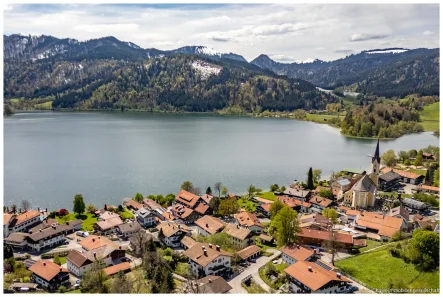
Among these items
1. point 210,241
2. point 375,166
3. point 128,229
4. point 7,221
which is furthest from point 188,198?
point 375,166

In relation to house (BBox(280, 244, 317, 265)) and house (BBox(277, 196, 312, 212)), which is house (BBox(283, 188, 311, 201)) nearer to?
house (BBox(277, 196, 312, 212))

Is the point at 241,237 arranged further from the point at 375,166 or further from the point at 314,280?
the point at 375,166

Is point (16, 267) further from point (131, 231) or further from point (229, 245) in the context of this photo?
point (229, 245)

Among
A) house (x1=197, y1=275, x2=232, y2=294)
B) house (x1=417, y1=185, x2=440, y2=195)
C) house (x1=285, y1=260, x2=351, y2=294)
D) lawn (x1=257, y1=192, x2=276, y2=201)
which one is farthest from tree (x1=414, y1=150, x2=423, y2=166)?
house (x1=197, y1=275, x2=232, y2=294)

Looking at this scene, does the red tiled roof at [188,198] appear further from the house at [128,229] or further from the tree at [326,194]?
the tree at [326,194]

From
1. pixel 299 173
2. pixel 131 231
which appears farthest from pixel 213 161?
pixel 131 231

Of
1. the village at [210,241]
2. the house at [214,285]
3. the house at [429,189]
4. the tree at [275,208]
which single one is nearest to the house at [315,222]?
the village at [210,241]
